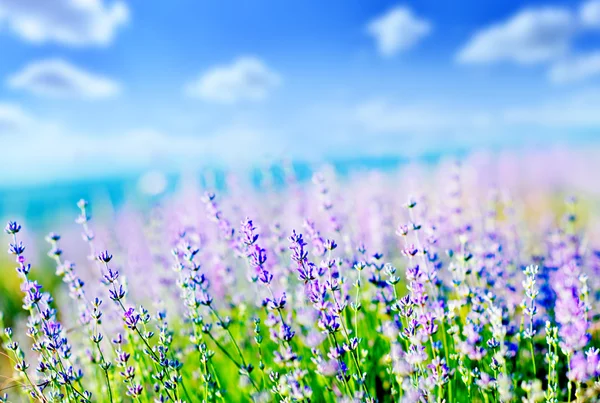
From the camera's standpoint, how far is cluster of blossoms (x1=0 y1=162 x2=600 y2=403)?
2.14 metres

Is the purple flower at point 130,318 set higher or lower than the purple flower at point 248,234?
lower

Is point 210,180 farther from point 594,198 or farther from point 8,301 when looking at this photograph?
point 594,198

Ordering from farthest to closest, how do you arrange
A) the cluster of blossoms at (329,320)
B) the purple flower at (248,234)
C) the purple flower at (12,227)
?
1. the purple flower at (12,227)
2. the purple flower at (248,234)
3. the cluster of blossoms at (329,320)

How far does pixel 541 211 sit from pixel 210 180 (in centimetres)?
862

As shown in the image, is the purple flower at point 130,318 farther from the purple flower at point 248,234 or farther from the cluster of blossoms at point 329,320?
the purple flower at point 248,234

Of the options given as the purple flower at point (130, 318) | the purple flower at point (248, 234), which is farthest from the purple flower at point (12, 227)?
the purple flower at point (248, 234)

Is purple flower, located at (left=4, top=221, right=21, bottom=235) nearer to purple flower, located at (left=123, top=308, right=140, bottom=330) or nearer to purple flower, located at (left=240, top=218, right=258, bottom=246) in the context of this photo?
purple flower, located at (left=123, top=308, right=140, bottom=330)

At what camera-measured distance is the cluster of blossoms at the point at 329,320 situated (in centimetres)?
214

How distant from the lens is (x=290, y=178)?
536cm

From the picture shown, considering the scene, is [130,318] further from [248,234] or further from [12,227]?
[12,227]

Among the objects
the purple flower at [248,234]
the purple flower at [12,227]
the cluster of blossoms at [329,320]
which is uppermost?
the purple flower at [12,227]

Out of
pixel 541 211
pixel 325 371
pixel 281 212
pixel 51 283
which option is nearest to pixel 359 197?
pixel 281 212

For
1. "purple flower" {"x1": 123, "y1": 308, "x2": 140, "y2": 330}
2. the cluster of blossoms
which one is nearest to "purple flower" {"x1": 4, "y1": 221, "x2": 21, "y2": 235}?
the cluster of blossoms

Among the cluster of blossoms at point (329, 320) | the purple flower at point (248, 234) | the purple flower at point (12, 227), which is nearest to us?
the cluster of blossoms at point (329, 320)
